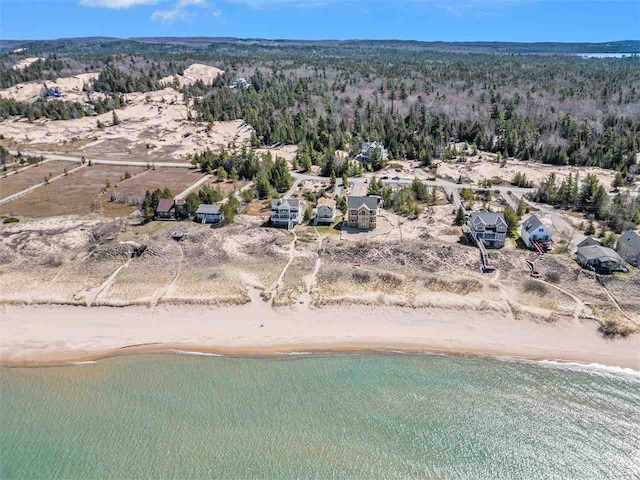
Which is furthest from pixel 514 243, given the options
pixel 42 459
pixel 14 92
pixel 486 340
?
pixel 14 92

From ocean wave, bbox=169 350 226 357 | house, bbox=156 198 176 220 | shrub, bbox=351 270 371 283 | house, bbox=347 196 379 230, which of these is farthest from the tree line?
house, bbox=156 198 176 220

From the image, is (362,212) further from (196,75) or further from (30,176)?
(196,75)

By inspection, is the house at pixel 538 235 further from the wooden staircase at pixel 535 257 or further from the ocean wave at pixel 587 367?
the ocean wave at pixel 587 367

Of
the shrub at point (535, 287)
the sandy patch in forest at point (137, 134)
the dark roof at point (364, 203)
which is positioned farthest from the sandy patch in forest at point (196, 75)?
the shrub at point (535, 287)

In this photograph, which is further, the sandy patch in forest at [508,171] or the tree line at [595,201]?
the sandy patch in forest at [508,171]

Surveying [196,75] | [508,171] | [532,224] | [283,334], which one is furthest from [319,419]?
[196,75]

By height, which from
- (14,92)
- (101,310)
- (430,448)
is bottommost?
(430,448)

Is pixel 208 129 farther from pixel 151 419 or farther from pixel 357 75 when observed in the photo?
pixel 151 419
